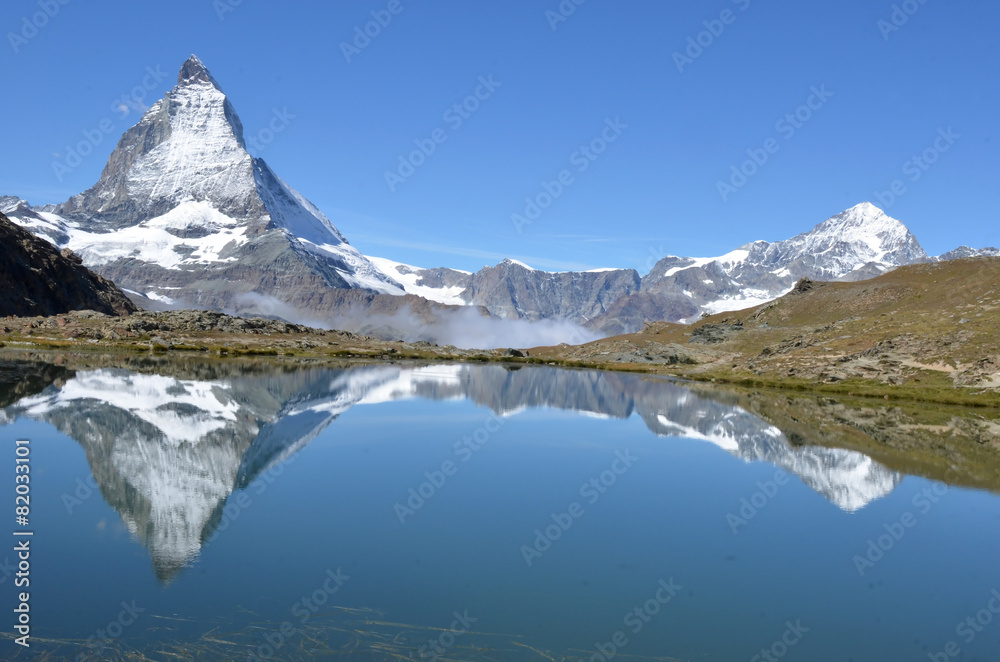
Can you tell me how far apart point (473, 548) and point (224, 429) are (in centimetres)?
2294

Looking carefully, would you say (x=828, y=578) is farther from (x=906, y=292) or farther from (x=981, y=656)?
(x=906, y=292)

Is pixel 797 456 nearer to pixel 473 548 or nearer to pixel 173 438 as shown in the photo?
pixel 473 548

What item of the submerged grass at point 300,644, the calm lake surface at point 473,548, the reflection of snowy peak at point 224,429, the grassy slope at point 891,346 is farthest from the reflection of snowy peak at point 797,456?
the grassy slope at point 891,346

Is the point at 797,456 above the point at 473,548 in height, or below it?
above

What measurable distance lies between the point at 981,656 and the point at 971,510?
618 inches

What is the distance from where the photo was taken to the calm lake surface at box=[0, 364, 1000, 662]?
1431 centimetres

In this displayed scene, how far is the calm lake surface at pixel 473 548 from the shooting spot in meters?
14.3

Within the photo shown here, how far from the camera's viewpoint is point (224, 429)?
3759 centimetres

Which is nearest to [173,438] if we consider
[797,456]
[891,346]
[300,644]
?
[300,644]

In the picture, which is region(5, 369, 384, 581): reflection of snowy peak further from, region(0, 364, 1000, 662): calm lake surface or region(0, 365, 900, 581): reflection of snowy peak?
region(0, 364, 1000, 662): calm lake surface

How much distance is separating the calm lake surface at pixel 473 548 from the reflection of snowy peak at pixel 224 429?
209mm

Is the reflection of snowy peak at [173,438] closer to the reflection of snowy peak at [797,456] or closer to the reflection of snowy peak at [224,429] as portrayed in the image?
the reflection of snowy peak at [224,429]

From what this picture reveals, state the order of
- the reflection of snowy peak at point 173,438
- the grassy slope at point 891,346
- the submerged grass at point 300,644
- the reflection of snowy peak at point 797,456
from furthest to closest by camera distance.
→ the grassy slope at point 891,346, the reflection of snowy peak at point 797,456, the reflection of snowy peak at point 173,438, the submerged grass at point 300,644

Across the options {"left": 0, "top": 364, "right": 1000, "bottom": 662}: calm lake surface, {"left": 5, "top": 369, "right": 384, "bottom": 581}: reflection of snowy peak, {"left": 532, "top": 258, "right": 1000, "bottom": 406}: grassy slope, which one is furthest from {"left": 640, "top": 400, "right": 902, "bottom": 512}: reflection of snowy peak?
{"left": 532, "top": 258, "right": 1000, "bottom": 406}: grassy slope
